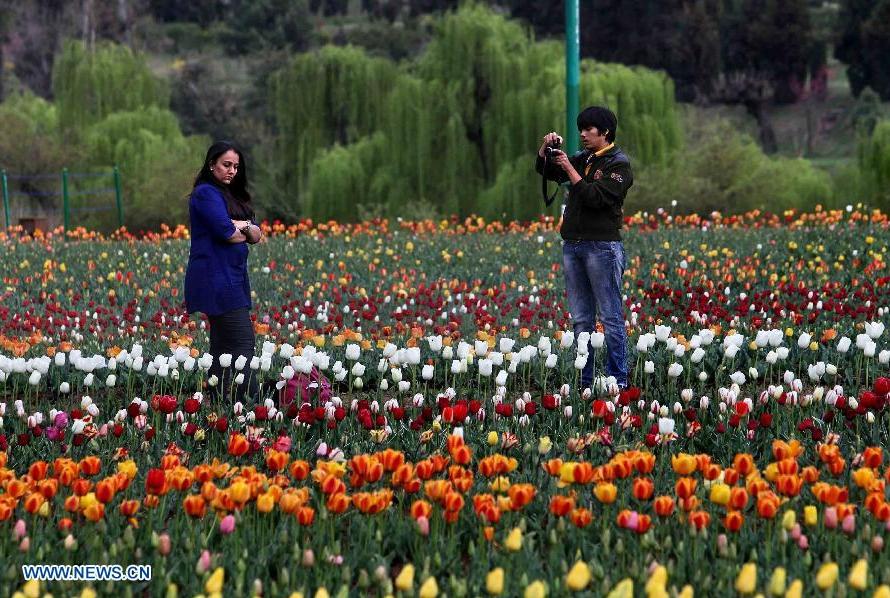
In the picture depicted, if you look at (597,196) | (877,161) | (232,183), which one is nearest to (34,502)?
(232,183)

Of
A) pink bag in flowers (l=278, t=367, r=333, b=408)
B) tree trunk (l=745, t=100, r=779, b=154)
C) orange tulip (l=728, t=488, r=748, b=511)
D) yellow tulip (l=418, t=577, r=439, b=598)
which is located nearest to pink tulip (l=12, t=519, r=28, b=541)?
yellow tulip (l=418, t=577, r=439, b=598)

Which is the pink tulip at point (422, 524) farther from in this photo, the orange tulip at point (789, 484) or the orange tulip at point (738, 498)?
the orange tulip at point (789, 484)

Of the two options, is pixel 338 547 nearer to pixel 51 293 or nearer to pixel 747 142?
pixel 51 293

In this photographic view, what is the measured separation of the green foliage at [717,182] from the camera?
68.3 feet

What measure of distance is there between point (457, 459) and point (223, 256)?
114 inches

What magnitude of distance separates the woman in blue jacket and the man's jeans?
6.01 ft

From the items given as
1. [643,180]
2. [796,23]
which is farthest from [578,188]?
[796,23]

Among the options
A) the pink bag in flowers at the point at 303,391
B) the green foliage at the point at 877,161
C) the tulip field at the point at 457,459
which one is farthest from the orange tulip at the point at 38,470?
the green foliage at the point at 877,161

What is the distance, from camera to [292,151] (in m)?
25.6

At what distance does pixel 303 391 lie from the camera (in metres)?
6.29

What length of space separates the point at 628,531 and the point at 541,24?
57.4m

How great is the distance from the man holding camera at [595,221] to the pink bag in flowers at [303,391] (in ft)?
5.25

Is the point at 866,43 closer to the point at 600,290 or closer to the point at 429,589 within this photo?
the point at 600,290

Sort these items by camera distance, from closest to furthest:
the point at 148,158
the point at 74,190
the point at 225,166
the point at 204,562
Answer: the point at 204,562 < the point at 225,166 < the point at 74,190 < the point at 148,158
